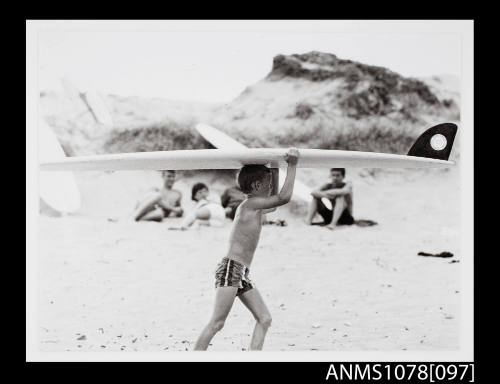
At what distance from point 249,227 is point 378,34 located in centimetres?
195

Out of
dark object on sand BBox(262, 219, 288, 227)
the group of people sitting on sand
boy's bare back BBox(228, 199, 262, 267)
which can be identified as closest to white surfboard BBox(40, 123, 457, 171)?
boy's bare back BBox(228, 199, 262, 267)

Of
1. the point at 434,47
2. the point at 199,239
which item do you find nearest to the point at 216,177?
the point at 199,239

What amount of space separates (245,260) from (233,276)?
0.11 metres

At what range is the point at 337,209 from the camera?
530cm

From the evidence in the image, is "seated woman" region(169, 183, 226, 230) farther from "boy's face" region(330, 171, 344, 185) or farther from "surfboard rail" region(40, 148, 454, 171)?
"surfboard rail" region(40, 148, 454, 171)

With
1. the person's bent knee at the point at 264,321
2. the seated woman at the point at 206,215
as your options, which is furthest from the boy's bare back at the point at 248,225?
the seated woman at the point at 206,215

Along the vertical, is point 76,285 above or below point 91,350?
above

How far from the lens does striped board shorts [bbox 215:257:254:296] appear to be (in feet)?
12.8

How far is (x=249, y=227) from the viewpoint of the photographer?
3949 millimetres

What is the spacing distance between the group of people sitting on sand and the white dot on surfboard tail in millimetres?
1075

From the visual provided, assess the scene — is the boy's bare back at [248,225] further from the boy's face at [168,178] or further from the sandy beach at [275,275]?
the boy's face at [168,178]

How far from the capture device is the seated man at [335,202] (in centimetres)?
531

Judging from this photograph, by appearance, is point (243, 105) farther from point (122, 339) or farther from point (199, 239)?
point (122, 339)

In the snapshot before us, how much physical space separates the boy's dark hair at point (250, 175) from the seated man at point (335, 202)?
4.35 feet
